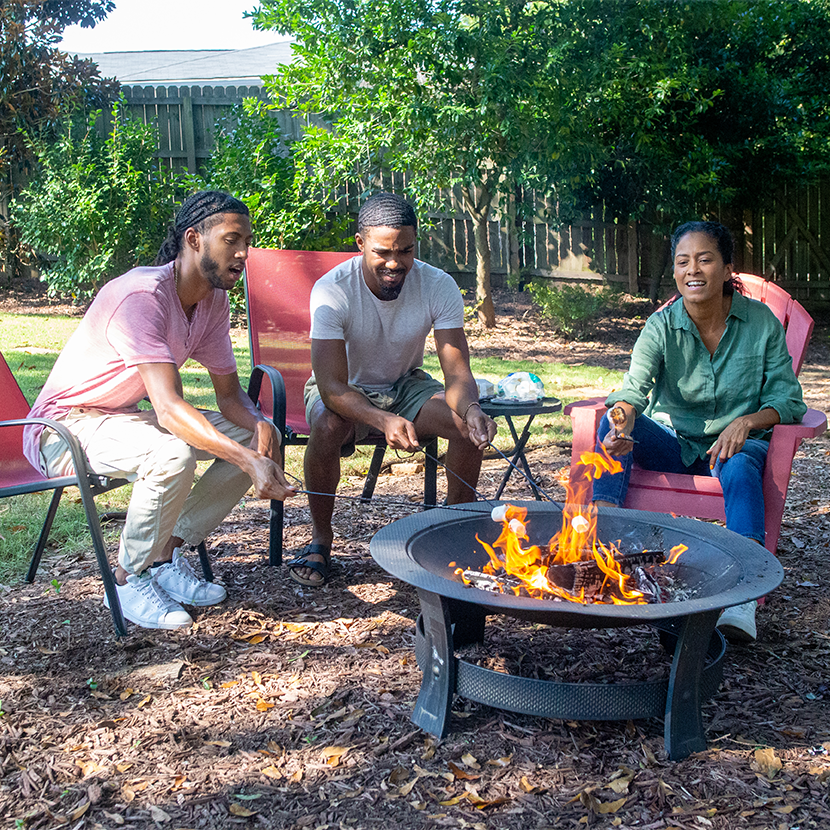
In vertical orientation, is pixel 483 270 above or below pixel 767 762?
above

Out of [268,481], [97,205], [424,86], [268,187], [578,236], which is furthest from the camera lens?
[578,236]

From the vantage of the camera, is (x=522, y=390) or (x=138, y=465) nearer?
(x=138, y=465)

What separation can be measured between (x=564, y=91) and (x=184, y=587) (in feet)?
21.1

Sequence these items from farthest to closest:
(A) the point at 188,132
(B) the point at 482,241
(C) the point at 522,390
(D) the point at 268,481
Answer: (A) the point at 188,132, (B) the point at 482,241, (C) the point at 522,390, (D) the point at 268,481

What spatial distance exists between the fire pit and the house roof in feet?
50.8

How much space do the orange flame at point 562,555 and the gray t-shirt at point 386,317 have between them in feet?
4.09

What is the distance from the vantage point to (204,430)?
2.97 metres

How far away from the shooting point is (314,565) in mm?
3590

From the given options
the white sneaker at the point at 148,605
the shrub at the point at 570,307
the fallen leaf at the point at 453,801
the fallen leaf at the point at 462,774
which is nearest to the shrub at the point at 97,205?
the shrub at the point at 570,307

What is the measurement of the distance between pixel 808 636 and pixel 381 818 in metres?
1.77

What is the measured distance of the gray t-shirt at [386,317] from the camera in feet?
12.4

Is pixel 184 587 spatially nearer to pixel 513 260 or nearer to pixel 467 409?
pixel 467 409

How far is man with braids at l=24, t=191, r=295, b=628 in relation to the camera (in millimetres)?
3016

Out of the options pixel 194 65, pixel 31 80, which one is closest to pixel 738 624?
pixel 31 80
